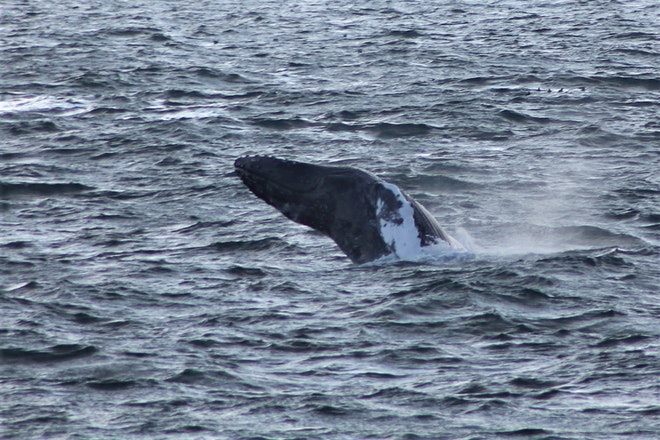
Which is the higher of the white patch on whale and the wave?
the white patch on whale

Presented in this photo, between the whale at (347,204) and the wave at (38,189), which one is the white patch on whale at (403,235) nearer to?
the whale at (347,204)

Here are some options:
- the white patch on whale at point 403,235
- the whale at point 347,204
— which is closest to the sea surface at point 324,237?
the white patch on whale at point 403,235

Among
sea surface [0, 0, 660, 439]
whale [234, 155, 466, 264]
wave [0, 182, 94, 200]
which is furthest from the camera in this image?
wave [0, 182, 94, 200]

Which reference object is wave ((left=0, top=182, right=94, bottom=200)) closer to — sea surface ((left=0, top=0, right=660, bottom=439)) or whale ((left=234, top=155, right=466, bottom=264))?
sea surface ((left=0, top=0, right=660, bottom=439))

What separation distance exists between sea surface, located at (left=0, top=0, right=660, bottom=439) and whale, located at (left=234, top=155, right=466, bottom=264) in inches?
14.8

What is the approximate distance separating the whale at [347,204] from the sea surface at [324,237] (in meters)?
0.38

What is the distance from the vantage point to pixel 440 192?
25.0 meters

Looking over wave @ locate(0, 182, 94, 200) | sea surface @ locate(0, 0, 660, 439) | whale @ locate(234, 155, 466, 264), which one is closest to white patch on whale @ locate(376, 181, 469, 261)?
whale @ locate(234, 155, 466, 264)

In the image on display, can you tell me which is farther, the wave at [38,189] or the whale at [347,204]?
the wave at [38,189]

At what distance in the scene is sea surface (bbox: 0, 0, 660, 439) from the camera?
14.8m

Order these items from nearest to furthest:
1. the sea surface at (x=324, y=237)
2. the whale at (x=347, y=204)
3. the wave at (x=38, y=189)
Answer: the sea surface at (x=324, y=237), the whale at (x=347, y=204), the wave at (x=38, y=189)

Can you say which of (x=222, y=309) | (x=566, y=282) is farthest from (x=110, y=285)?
(x=566, y=282)

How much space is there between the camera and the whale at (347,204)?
18734 mm

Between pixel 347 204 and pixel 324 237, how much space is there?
3159mm
